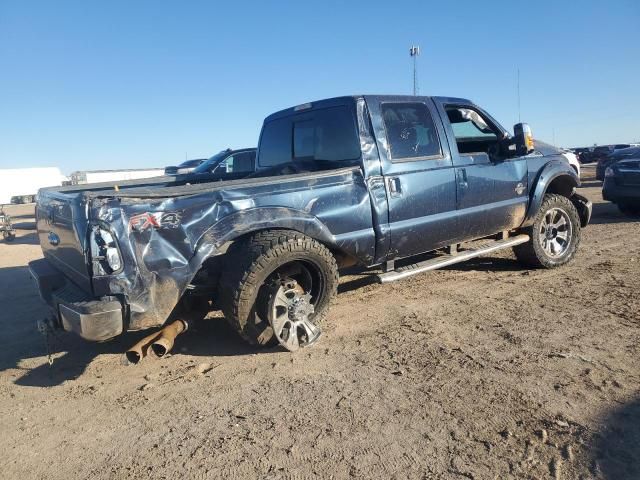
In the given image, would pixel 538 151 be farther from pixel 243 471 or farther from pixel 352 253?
pixel 243 471

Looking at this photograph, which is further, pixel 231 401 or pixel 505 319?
pixel 505 319

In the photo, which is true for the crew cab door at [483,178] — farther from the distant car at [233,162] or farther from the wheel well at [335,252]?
the distant car at [233,162]

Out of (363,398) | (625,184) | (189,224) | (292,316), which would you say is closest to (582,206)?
(625,184)

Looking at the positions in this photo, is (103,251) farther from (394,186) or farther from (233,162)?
(233,162)

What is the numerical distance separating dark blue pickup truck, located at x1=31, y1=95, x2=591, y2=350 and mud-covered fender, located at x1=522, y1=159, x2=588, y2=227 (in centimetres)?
2

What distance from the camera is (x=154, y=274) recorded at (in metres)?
3.27

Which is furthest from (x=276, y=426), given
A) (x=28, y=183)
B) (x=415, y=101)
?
(x=28, y=183)

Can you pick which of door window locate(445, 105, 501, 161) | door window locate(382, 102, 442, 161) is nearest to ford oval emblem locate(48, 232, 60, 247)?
door window locate(382, 102, 442, 161)

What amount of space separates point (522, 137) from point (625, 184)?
5821 mm

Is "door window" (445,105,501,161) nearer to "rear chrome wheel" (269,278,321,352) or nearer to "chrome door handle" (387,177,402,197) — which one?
"chrome door handle" (387,177,402,197)

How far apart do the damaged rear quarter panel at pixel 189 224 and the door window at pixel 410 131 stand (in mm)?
801

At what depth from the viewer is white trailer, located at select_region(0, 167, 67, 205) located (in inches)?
1636

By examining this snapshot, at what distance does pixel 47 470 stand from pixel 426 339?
8.90ft

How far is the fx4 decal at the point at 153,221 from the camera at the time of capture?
3.18 m
